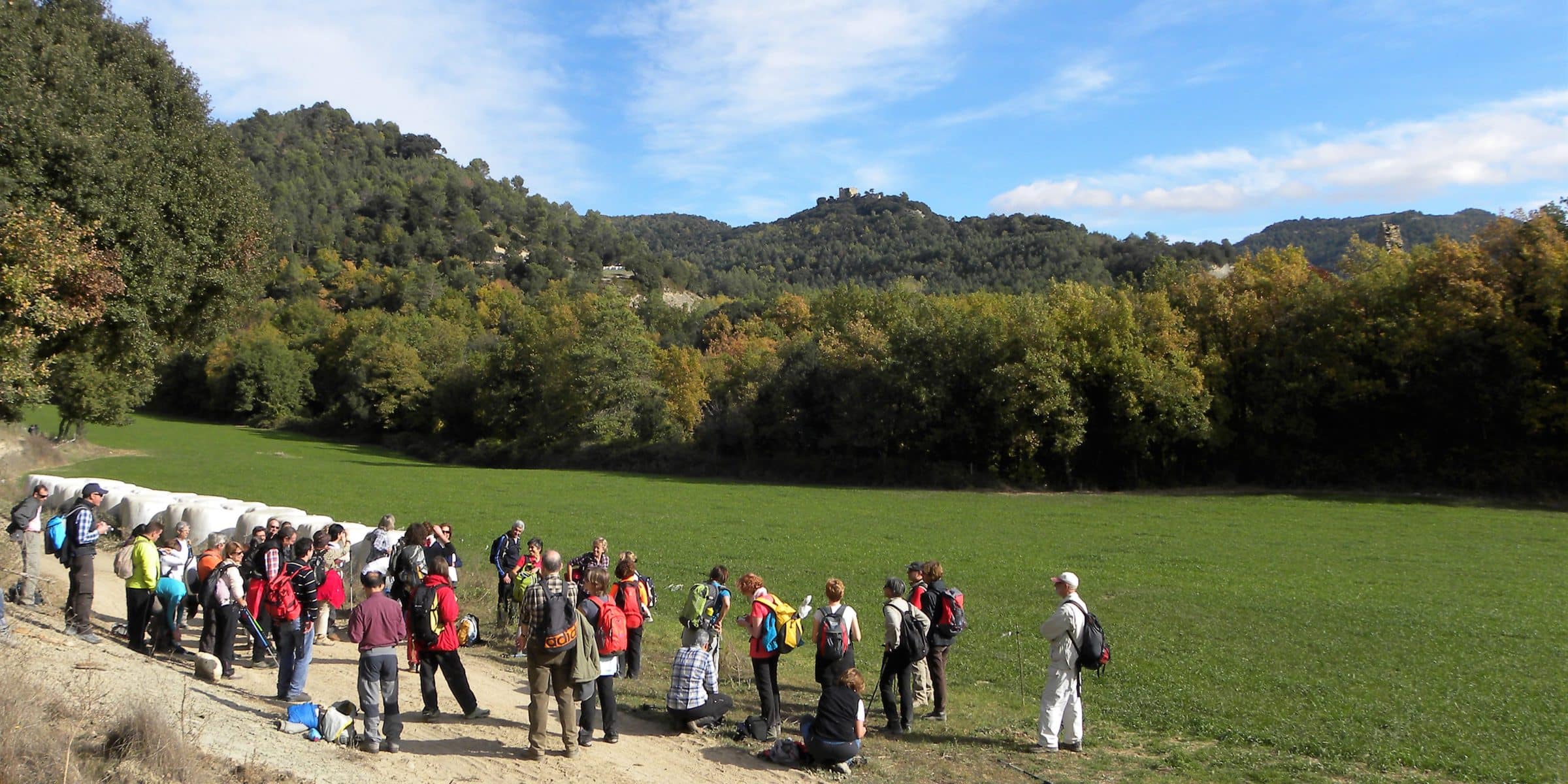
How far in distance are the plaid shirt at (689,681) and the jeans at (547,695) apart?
1274 mm

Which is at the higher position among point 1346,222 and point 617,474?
point 1346,222

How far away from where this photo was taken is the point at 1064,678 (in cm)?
989

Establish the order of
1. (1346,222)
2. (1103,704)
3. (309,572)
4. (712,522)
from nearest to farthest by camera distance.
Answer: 1. (309,572)
2. (1103,704)
3. (712,522)
4. (1346,222)

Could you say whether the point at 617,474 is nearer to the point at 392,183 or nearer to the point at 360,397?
the point at 360,397

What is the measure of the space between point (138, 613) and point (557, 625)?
21.3 ft

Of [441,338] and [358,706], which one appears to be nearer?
[358,706]

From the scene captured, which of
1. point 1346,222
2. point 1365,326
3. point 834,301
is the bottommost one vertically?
point 1365,326

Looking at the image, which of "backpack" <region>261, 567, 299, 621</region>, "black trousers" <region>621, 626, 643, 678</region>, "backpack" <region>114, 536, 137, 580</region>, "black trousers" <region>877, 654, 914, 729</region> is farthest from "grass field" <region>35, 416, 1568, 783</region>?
"backpack" <region>114, 536, 137, 580</region>

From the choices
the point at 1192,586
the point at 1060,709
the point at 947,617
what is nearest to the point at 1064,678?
the point at 1060,709

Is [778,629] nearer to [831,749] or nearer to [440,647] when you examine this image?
[831,749]

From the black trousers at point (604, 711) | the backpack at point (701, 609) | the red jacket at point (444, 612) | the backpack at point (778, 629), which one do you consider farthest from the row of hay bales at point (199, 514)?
the backpack at point (778, 629)

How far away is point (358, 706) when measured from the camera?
10578 mm

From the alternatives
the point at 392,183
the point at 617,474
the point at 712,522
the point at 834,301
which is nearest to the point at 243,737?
the point at 712,522

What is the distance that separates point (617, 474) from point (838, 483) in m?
14.1
